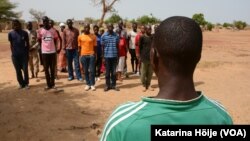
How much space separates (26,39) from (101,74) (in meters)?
3.35

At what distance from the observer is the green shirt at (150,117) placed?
128 centimetres

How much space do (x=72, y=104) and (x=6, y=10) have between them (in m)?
35.1

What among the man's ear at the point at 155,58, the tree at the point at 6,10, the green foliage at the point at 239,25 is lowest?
the green foliage at the point at 239,25

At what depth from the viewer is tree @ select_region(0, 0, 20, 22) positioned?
1530 inches

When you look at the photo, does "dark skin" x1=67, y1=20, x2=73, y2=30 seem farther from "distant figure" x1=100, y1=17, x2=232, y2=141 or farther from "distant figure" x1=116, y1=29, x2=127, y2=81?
"distant figure" x1=100, y1=17, x2=232, y2=141

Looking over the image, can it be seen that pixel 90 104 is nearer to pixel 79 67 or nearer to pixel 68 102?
pixel 68 102

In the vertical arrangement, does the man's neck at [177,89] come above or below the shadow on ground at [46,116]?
above

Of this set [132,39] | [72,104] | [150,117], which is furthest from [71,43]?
[150,117]

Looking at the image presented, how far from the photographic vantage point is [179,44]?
1.39 m

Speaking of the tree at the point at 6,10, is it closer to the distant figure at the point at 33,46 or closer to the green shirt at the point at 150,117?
the distant figure at the point at 33,46

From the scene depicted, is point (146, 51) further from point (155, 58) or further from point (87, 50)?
point (155, 58)

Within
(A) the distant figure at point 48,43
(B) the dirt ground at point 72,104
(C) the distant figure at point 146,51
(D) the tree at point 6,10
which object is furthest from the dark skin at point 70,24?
(D) the tree at point 6,10

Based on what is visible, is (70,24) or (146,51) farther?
(70,24)

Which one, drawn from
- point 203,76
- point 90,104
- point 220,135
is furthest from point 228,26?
point 220,135
